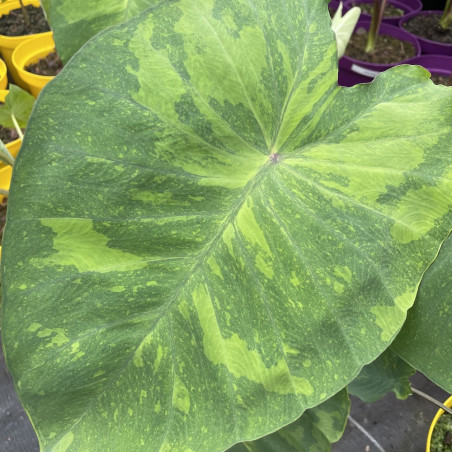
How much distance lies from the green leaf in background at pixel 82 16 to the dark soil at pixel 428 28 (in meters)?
1.61

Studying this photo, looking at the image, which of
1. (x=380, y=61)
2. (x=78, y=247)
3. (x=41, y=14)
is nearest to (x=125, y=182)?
(x=78, y=247)

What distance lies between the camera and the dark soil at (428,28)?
2.10 meters

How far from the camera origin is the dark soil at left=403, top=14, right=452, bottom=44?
6.89ft

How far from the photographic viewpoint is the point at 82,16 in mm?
891

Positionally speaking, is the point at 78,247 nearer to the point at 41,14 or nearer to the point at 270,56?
the point at 270,56

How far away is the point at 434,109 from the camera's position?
1.97 feet

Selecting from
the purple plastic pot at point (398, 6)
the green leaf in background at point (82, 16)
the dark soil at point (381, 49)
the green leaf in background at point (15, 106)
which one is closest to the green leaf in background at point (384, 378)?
the green leaf in background at point (82, 16)

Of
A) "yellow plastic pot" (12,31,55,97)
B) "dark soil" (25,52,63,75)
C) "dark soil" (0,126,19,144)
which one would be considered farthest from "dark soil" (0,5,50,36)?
"dark soil" (0,126,19,144)

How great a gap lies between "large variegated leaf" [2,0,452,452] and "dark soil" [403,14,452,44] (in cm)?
170

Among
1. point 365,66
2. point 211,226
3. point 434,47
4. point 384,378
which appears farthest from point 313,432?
point 434,47

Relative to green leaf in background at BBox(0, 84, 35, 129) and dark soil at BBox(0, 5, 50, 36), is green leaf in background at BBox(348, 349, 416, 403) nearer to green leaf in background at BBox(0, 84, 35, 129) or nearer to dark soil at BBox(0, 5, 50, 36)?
green leaf in background at BBox(0, 84, 35, 129)

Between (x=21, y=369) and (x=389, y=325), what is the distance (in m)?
0.38

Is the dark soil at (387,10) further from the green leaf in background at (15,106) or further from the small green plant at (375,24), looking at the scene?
the green leaf in background at (15,106)

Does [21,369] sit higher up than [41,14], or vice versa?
[21,369]
